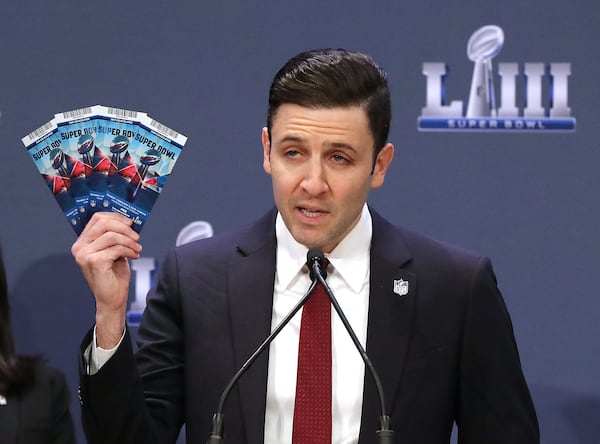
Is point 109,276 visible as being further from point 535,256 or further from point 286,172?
point 535,256

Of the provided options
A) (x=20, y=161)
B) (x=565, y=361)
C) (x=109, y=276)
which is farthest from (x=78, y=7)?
(x=565, y=361)

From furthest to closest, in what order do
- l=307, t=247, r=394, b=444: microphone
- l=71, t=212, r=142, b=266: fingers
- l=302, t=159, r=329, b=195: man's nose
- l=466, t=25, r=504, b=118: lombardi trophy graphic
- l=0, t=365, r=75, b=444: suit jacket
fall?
l=466, t=25, r=504, b=118: lombardi trophy graphic
l=0, t=365, r=75, b=444: suit jacket
l=302, t=159, r=329, b=195: man's nose
l=71, t=212, r=142, b=266: fingers
l=307, t=247, r=394, b=444: microphone


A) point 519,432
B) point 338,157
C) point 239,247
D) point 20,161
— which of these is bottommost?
point 519,432

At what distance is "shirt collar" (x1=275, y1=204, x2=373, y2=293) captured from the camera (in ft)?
7.97

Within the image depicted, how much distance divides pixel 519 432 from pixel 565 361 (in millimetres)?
1013

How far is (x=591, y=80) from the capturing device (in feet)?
10.9

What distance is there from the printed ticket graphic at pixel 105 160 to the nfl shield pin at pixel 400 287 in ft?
1.98

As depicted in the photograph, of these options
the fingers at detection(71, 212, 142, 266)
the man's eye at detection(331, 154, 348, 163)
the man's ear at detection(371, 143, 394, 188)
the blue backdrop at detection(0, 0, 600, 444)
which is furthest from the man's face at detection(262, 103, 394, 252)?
the blue backdrop at detection(0, 0, 600, 444)

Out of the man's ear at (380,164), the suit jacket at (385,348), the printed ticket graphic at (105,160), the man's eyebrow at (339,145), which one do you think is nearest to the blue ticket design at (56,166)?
the printed ticket graphic at (105,160)

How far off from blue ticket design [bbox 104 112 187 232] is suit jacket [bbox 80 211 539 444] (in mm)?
372

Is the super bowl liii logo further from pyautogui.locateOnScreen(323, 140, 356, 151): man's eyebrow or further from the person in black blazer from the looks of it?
the person in black blazer

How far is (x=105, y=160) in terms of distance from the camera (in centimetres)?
211

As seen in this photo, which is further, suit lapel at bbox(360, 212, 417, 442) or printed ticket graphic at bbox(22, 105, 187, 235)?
suit lapel at bbox(360, 212, 417, 442)

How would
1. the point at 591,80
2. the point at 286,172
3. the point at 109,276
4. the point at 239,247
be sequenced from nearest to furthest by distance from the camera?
the point at 109,276, the point at 286,172, the point at 239,247, the point at 591,80
